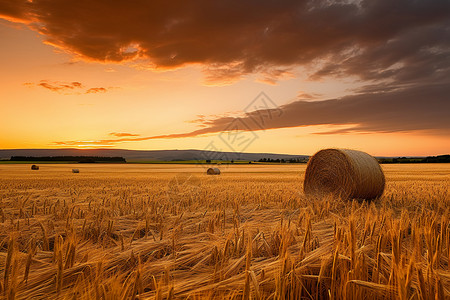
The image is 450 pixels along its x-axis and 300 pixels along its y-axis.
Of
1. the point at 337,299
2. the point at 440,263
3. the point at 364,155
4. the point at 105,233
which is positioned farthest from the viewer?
the point at 364,155

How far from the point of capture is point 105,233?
3742mm

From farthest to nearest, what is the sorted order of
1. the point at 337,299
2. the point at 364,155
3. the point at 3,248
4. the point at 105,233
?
the point at 364,155 < the point at 105,233 < the point at 3,248 < the point at 337,299

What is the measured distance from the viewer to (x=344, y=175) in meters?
8.92

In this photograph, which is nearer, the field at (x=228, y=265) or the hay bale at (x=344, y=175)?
the field at (x=228, y=265)

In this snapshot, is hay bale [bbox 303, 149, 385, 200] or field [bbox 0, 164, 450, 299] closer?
field [bbox 0, 164, 450, 299]

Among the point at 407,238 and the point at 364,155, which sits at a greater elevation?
the point at 364,155

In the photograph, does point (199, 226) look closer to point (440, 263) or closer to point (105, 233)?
point (105, 233)

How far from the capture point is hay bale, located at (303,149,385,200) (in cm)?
849

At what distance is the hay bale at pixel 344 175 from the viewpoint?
8.49 m

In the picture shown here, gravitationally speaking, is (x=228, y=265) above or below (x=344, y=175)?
below

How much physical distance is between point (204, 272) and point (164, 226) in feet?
6.13

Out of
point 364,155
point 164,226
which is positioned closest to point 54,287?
point 164,226

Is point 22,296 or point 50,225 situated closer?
point 22,296

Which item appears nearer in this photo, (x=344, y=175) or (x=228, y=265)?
(x=228, y=265)
